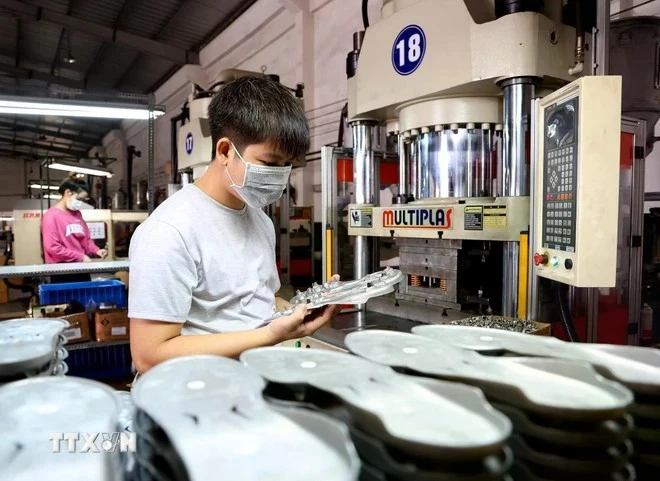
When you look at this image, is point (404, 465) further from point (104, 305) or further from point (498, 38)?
point (104, 305)

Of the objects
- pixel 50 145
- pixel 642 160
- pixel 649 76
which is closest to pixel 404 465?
pixel 642 160

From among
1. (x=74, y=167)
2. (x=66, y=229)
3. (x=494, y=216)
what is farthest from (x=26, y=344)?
(x=74, y=167)

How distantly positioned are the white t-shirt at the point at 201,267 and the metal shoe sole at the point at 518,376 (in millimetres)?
483

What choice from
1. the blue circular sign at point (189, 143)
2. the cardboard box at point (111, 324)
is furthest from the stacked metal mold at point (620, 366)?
the blue circular sign at point (189, 143)

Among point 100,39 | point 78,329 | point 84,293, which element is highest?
point 100,39

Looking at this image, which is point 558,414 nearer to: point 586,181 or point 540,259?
point 586,181

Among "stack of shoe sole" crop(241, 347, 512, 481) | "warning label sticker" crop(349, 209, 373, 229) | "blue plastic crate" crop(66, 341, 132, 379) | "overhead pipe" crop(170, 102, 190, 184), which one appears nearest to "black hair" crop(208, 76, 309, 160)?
"stack of shoe sole" crop(241, 347, 512, 481)

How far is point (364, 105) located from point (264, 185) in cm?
102

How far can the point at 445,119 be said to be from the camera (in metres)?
1.67

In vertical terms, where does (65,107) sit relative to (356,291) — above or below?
above

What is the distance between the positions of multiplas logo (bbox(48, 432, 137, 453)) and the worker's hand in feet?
1.84

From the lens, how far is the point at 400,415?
379 millimetres

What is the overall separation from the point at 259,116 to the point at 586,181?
84 cm

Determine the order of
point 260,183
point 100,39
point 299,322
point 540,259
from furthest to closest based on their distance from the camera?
point 100,39 → point 540,259 → point 260,183 → point 299,322
